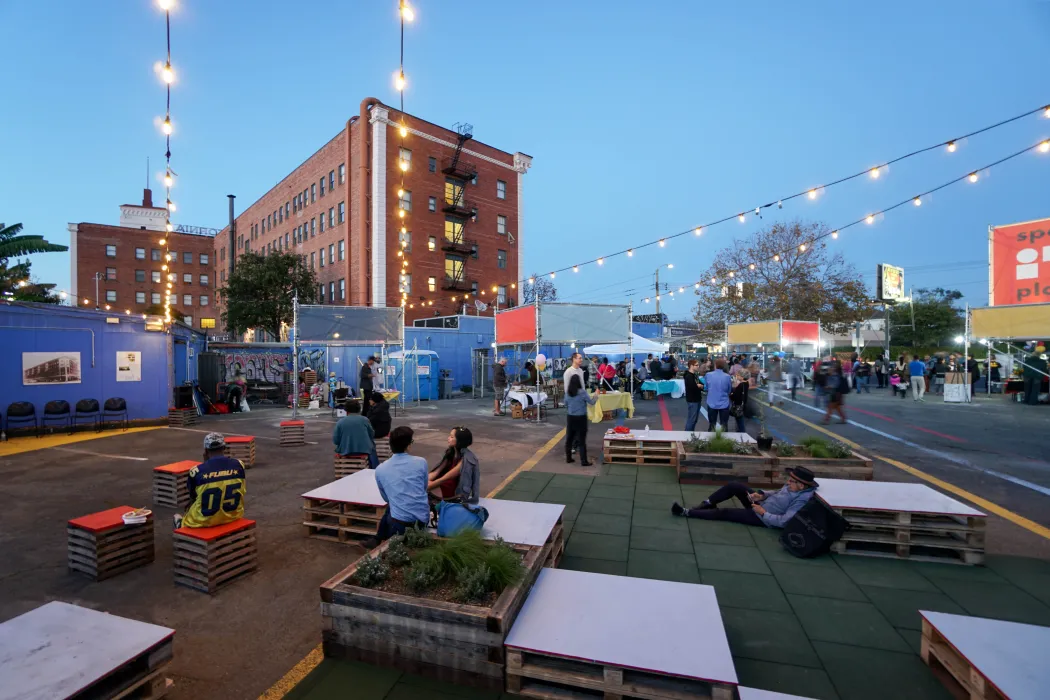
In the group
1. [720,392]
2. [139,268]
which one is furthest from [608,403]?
[139,268]

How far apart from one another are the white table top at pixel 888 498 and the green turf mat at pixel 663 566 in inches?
66.1

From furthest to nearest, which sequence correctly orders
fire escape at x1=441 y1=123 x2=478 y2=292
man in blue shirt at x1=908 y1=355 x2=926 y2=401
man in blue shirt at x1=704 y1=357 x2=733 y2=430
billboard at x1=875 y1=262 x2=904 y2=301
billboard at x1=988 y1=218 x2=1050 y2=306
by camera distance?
fire escape at x1=441 y1=123 x2=478 y2=292
billboard at x1=875 y1=262 x2=904 y2=301
man in blue shirt at x1=908 y1=355 x2=926 y2=401
billboard at x1=988 y1=218 x2=1050 y2=306
man in blue shirt at x1=704 y1=357 x2=733 y2=430

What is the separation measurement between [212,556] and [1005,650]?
229 inches

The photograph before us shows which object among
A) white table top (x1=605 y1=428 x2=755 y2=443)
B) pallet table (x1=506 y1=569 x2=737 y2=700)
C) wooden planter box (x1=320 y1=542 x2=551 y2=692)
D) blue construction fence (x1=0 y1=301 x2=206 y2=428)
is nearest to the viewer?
pallet table (x1=506 y1=569 x2=737 y2=700)

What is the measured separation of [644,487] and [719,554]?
253cm

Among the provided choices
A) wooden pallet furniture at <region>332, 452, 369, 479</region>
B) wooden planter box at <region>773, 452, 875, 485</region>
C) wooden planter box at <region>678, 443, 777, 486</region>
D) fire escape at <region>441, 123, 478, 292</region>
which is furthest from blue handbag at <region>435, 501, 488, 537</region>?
fire escape at <region>441, 123, 478, 292</region>

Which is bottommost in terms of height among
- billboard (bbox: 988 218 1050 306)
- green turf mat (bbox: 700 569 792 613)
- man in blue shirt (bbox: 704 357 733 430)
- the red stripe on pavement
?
green turf mat (bbox: 700 569 792 613)

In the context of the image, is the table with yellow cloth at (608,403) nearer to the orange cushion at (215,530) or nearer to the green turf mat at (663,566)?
the green turf mat at (663,566)

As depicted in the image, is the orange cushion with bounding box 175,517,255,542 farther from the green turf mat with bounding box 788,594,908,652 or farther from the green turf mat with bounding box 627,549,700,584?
the green turf mat with bounding box 788,594,908,652

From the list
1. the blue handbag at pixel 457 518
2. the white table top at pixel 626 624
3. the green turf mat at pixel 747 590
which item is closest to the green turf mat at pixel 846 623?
the green turf mat at pixel 747 590

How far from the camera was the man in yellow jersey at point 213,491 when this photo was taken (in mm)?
4555

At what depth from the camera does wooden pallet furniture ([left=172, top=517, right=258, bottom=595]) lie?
434 cm

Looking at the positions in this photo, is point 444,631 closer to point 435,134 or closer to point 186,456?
point 186,456

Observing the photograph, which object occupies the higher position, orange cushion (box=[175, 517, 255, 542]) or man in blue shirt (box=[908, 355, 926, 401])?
man in blue shirt (box=[908, 355, 926, 401])
